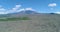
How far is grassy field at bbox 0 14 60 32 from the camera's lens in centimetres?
159

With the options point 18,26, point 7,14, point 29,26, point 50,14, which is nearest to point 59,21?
point 50,14

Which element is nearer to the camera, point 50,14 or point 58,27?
point 50,14

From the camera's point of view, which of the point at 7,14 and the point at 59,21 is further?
the point at 59,21

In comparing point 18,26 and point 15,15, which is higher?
point 15,15

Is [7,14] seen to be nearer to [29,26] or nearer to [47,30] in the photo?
[29,26]

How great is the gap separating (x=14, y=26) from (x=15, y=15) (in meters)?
0.17

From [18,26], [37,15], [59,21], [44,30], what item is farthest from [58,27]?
[18,26]

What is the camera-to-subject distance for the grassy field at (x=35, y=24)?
1595 mm

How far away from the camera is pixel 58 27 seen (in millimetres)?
1685

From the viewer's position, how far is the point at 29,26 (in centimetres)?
163

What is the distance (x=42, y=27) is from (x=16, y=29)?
387mm

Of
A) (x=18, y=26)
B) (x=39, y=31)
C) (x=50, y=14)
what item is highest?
(x=50, y=14)

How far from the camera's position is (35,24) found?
5.39 feet

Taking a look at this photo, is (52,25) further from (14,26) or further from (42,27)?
(14,26)
